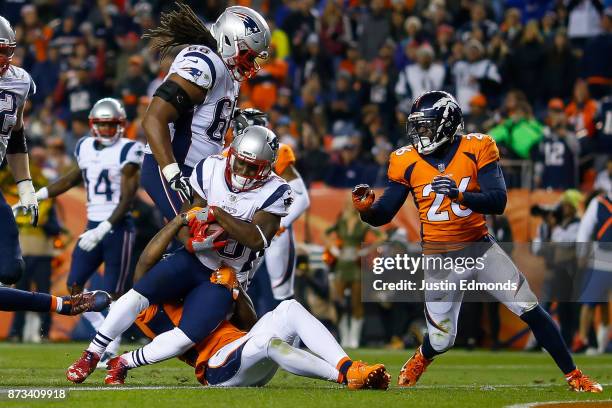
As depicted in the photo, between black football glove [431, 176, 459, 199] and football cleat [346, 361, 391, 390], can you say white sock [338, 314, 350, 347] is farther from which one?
football cleat [346, 361, 391, 390]

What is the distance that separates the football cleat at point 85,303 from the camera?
7.52 meters

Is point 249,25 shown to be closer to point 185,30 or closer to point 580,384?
point 185,30

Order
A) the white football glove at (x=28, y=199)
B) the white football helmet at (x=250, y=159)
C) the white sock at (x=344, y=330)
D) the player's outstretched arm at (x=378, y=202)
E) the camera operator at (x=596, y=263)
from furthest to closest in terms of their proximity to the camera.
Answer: the white sock at (x=344, y=330) → the camera operator at (x=596, y=263) → the white football glove at (x=28, y=199) → the player's outstretched arm at (x=378, y=202) → the white football helmet at (x=250, y=159)

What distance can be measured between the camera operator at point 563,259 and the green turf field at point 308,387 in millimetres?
1493

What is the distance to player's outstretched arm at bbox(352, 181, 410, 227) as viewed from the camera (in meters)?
7.54

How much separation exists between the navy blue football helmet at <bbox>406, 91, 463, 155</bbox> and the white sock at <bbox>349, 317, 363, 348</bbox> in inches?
230

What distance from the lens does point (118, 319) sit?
686 centimetres

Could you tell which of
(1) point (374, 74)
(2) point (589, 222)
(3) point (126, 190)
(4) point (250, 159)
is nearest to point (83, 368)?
(4) point (250, 159)

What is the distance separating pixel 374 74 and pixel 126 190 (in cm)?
681

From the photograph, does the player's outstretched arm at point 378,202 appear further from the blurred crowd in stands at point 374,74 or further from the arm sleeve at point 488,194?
the blurred crowd in stands at point 374,74

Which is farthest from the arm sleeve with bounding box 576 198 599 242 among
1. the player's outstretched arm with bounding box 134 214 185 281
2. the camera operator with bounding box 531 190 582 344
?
the player's outstretched arm with bounding box 134 214 185 281

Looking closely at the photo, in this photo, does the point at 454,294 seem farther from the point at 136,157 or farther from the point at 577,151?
the point at 577,151

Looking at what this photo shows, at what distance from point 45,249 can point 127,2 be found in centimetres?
670

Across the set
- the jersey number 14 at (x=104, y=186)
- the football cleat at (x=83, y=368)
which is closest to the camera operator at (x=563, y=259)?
the jersey number 14 at (x=104, y=186)
